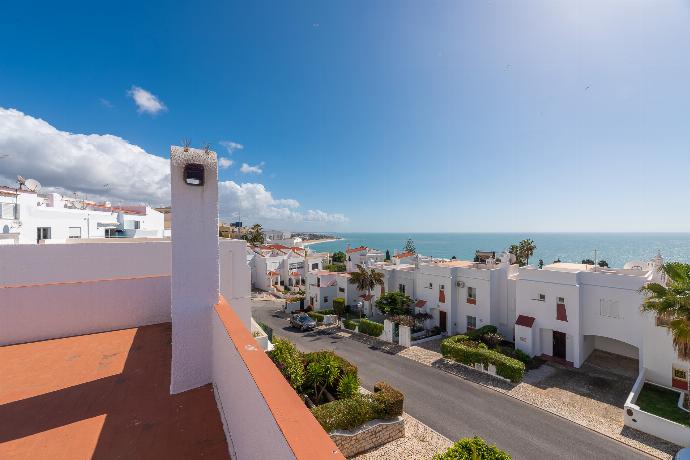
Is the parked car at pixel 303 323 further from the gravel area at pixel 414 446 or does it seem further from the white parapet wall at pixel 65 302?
the white parapet wall at pixel 65 302

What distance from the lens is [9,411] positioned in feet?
15.6

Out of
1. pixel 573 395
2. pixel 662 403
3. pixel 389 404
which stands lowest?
pixel 573 395

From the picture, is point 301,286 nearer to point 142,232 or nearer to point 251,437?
point 142,232

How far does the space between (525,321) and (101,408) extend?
81.5ft

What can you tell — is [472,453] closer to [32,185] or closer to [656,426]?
[656,426]

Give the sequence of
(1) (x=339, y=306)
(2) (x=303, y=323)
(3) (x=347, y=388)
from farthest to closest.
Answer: (1) (x=339, y=306), (2) (x=303, y=323), (3) (x=347, y=388)

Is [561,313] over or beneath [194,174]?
beneath

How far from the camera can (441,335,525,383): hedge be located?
1834 centimetres

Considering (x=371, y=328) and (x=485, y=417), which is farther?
(x=371, y=328)

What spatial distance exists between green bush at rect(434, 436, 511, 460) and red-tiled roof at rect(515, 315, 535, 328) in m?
15.7

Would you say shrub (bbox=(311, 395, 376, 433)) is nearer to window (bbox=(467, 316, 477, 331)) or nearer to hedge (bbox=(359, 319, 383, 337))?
hedge (bbox=(359, 319, 383, 337))

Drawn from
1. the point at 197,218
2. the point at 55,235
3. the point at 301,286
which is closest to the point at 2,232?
the point at 55,235

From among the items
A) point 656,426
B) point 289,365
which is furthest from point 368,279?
point 656,426

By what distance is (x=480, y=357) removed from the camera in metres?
19.8
